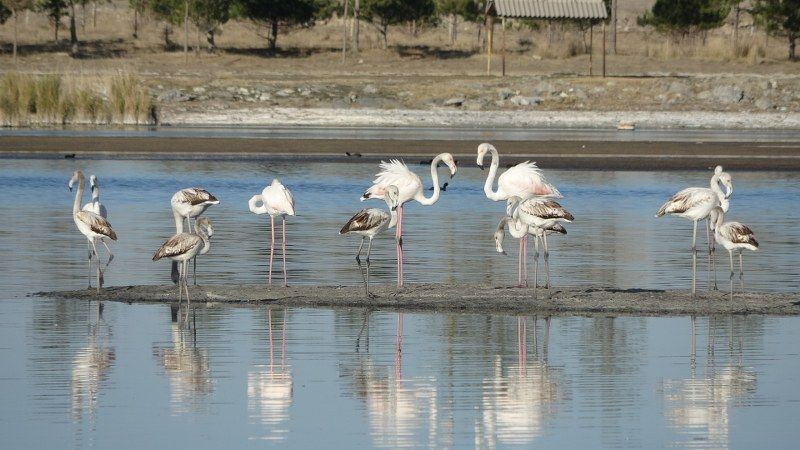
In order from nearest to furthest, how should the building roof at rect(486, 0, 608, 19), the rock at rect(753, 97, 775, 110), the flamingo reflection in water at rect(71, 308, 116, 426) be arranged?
1. the flamingo reflection in water at rect(71, 308, 116, 426)
2. the rock at rect(753, 97, 775, 110)
3. the building roof at rect(486, 0, 608, 19)

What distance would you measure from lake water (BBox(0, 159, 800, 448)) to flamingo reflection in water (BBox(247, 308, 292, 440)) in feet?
0.07

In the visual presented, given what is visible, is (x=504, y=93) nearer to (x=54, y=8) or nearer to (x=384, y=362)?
(x=54, y=8)

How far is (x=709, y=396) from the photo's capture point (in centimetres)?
1031

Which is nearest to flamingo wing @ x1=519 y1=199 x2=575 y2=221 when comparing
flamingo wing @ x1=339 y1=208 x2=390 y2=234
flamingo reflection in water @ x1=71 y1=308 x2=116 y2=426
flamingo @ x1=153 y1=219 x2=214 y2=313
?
flamingo wing @ x1=339 y1=208 x2=390 y2=234

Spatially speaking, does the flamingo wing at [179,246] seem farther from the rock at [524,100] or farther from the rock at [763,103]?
the rock at [763,103]

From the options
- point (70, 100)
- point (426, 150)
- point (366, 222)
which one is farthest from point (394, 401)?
point (70, 100)

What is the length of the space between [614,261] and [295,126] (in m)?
30.6

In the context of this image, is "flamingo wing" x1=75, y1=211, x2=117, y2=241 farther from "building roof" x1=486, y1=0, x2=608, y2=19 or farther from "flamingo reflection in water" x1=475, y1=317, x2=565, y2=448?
"building roof" x1=486, y1=0, x2=608, y2=19

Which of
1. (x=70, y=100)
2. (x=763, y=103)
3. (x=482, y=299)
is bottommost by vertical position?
(x=482, y=299)

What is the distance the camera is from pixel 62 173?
3070cm

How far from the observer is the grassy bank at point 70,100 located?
45438 mm

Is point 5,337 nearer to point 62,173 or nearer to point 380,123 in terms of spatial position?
point 62,173

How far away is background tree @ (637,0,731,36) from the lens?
256 feet

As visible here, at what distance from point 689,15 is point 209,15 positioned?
2448cm
